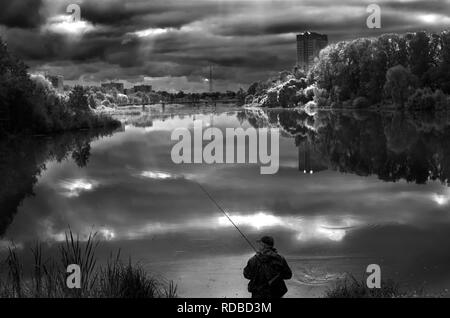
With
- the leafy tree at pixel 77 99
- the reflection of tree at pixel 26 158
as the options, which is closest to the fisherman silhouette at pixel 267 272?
the reflection of tree at pixel 26 158

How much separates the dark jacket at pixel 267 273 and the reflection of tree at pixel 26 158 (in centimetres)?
1344

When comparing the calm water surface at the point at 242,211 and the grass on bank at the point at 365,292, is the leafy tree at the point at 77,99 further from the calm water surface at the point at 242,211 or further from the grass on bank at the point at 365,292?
the grass on bank at the point at 365,292

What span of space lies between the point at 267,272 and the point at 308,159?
3437cm

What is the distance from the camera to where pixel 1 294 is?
12.5 metres

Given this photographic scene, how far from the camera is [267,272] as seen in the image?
11516mm

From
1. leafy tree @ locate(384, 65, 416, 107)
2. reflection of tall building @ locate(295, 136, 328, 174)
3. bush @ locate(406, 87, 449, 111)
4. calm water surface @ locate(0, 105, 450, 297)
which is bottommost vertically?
calm water surface @ locate(0, 105, 450, 297)

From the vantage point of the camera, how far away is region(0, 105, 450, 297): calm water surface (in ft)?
55.3

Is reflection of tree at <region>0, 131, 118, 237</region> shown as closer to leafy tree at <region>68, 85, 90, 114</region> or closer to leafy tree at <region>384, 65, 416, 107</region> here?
leafy tree at <region>68, 85, 90, 114</region>

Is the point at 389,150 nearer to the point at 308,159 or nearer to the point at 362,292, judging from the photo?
the point at 308,159

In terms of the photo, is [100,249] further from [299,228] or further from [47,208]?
[47,208]

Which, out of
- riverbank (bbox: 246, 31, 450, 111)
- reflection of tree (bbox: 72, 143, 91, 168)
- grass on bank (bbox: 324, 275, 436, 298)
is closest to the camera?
grass on bank (bbox: 324, 275, 436, 298)

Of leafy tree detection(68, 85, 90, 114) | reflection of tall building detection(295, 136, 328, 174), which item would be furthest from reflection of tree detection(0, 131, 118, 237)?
reflection of tall building detection(295, 136, 328, 174)

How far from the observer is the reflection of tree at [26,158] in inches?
1149
